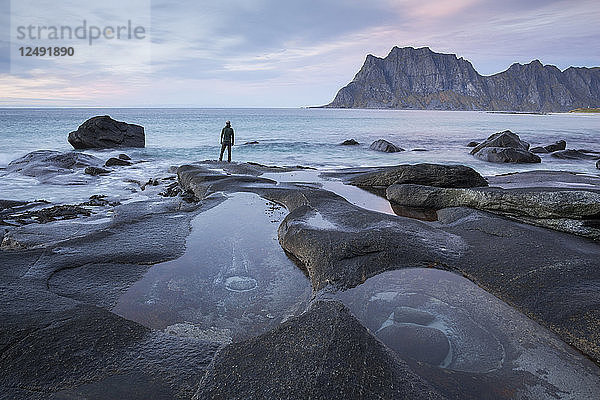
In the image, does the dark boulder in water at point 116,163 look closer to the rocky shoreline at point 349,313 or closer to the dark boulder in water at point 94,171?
the dark boulder in water at point 94,171

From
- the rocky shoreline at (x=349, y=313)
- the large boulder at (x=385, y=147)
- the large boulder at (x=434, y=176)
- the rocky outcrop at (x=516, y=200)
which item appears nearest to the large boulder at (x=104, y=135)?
the large boulder at (x=385, y=147)

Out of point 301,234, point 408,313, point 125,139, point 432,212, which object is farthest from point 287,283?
point 125,139

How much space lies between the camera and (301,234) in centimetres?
627

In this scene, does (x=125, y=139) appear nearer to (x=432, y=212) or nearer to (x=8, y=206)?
(x=8, y=206)

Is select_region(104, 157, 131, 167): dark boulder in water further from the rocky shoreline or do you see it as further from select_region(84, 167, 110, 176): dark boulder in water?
the rocky shoreline

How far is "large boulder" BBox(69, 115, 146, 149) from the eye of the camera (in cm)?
2808

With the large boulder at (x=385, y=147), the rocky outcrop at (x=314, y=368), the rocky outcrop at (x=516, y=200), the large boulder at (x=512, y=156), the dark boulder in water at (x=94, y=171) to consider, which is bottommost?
the rocky outcrop at (x=314, y=368)

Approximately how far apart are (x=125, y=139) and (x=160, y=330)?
29.9m

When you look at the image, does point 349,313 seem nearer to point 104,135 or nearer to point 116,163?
point 116,163

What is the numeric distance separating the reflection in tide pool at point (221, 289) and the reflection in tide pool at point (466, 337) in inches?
28.6

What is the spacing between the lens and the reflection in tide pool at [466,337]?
3.14 metres

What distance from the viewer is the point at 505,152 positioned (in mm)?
21656

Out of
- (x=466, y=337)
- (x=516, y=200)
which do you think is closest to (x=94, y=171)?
(x=516, y=200)

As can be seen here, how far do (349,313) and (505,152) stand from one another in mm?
22136
